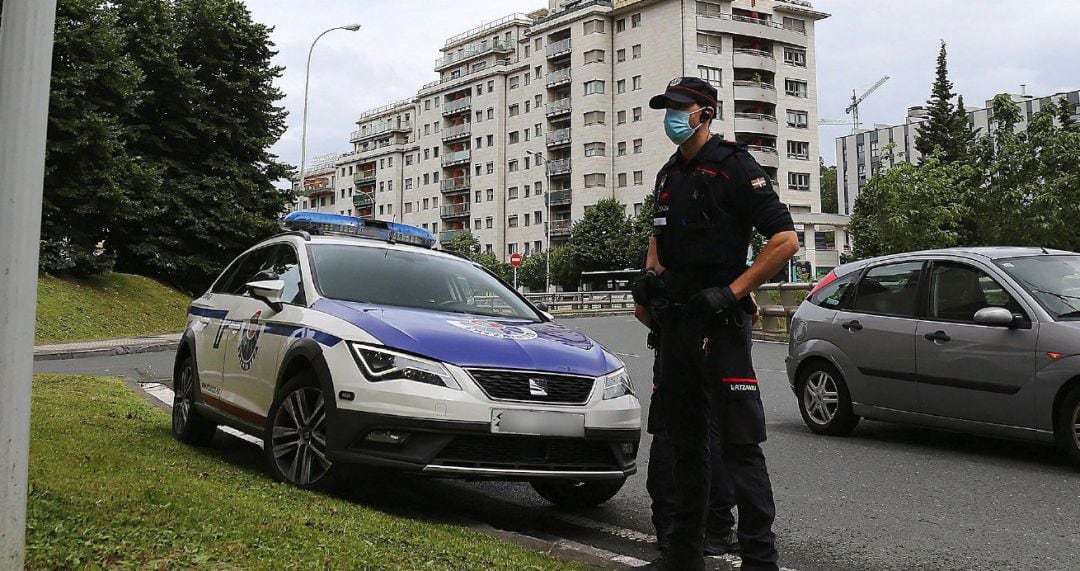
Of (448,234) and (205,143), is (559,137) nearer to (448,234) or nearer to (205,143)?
(448,234)

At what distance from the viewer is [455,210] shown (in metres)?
102

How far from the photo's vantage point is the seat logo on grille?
513 cm

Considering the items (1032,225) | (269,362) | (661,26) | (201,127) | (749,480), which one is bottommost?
(749,480)

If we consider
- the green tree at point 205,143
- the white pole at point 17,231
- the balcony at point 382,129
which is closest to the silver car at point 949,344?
the white pole at point 17,231

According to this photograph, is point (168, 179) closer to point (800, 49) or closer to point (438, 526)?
point (438, 526)

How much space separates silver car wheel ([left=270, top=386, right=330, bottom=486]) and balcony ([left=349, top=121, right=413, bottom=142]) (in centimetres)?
11609

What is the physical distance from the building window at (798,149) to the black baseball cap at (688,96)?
248 feet

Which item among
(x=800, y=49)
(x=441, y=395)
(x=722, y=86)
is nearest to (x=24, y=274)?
(x=441, y=395)

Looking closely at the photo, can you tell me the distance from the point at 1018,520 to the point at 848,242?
7879 cm

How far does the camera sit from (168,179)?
31.1 metres

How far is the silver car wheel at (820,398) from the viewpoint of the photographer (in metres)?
8.84

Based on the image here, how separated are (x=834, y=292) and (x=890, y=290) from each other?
2.17ft

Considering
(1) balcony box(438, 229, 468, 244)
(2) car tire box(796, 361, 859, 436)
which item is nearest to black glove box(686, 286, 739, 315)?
(2) car tire box(796, 361, 859, 436)

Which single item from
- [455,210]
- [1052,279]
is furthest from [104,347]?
[455,210]
